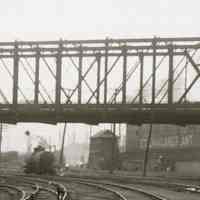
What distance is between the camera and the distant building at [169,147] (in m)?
70.9

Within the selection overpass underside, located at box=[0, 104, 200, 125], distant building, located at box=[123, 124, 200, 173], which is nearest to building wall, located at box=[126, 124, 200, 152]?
distant building, located at box=[123, 124, 200, 173]

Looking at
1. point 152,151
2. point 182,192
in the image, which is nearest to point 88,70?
point 182,192

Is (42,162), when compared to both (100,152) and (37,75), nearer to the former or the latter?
(37,75)

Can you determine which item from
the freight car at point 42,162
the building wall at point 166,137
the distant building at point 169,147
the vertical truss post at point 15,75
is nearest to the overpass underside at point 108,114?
the vertical truss post at point 15,75

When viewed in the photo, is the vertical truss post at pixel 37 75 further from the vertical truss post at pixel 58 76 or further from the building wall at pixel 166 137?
the building wall at pixel 166 137

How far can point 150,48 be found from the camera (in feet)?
79.3

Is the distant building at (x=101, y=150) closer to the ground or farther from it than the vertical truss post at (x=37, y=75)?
closer to the ground

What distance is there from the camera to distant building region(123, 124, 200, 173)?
7094 centimetres

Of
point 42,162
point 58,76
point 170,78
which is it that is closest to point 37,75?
point 58,76

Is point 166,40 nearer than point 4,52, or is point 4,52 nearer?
point 166,40

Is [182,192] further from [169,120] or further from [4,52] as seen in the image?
[4,52]

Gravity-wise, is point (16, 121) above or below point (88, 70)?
below

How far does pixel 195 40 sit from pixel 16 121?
1045 cm

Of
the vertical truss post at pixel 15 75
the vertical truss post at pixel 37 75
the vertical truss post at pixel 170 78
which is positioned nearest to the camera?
the vertical truss post at pixel 170 78
